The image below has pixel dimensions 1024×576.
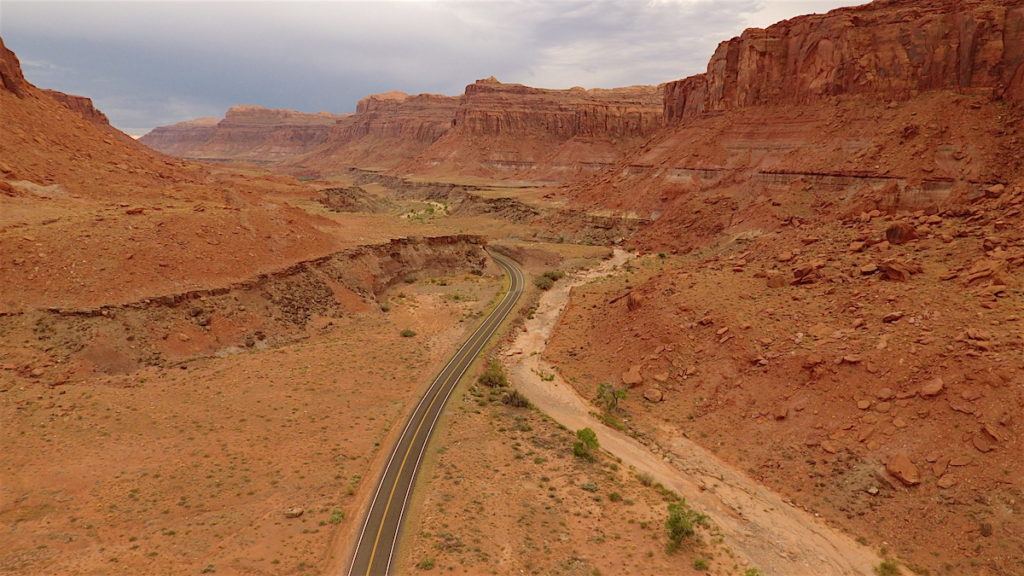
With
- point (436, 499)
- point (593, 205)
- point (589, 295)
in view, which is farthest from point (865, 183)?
point (436, 499)

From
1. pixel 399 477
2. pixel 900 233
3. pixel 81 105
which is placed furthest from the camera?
pixel 81 105

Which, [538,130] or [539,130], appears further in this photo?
[538,130]

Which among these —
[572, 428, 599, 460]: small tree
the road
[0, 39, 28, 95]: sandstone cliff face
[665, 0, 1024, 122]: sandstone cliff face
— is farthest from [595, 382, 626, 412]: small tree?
[0, 39, 28, 95]: sandstone cliff face

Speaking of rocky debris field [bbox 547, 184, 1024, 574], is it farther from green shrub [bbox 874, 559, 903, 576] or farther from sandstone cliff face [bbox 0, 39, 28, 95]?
sandstone cliff face [bbox 0, 39, 28, 95]

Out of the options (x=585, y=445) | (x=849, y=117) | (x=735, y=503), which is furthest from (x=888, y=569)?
(x=849, y=117)

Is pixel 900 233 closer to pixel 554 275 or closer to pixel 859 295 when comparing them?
pixel 859 295

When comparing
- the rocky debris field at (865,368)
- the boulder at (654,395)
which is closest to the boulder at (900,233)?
the rocky debris field at (865,368)
